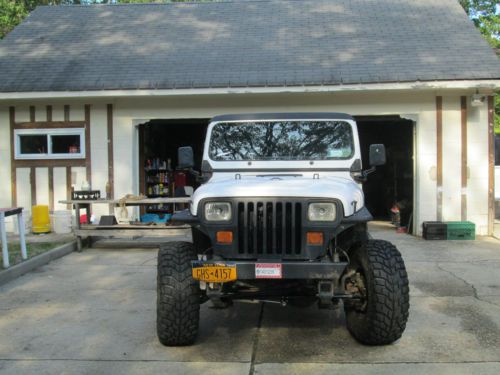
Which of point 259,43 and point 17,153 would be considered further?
point 259,43

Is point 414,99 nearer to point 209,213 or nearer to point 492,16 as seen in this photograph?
point 209,213

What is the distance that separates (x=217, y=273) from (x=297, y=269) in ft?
1.99

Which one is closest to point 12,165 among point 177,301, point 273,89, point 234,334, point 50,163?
point 50,163

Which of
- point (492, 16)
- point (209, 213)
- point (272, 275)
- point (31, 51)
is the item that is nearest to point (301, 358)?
point (272, 275)

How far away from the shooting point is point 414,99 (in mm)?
10906

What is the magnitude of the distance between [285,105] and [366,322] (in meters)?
7.69

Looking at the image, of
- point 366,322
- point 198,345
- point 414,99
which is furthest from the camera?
point 414,99

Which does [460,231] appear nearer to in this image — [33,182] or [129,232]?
[129,232]

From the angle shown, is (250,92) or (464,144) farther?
(464,144)

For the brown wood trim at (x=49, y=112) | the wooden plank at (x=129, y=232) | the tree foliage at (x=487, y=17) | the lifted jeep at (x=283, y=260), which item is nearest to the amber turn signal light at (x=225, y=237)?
the lifted jeep at (x=283, y=260)

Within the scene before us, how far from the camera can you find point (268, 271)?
3867mm

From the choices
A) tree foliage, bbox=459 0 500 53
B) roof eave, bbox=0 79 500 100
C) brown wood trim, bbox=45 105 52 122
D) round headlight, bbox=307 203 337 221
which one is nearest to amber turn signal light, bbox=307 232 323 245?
round headlight, bbox=307 203 337 221

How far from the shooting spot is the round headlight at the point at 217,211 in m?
4.06

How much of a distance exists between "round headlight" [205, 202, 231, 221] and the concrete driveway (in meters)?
1.14
